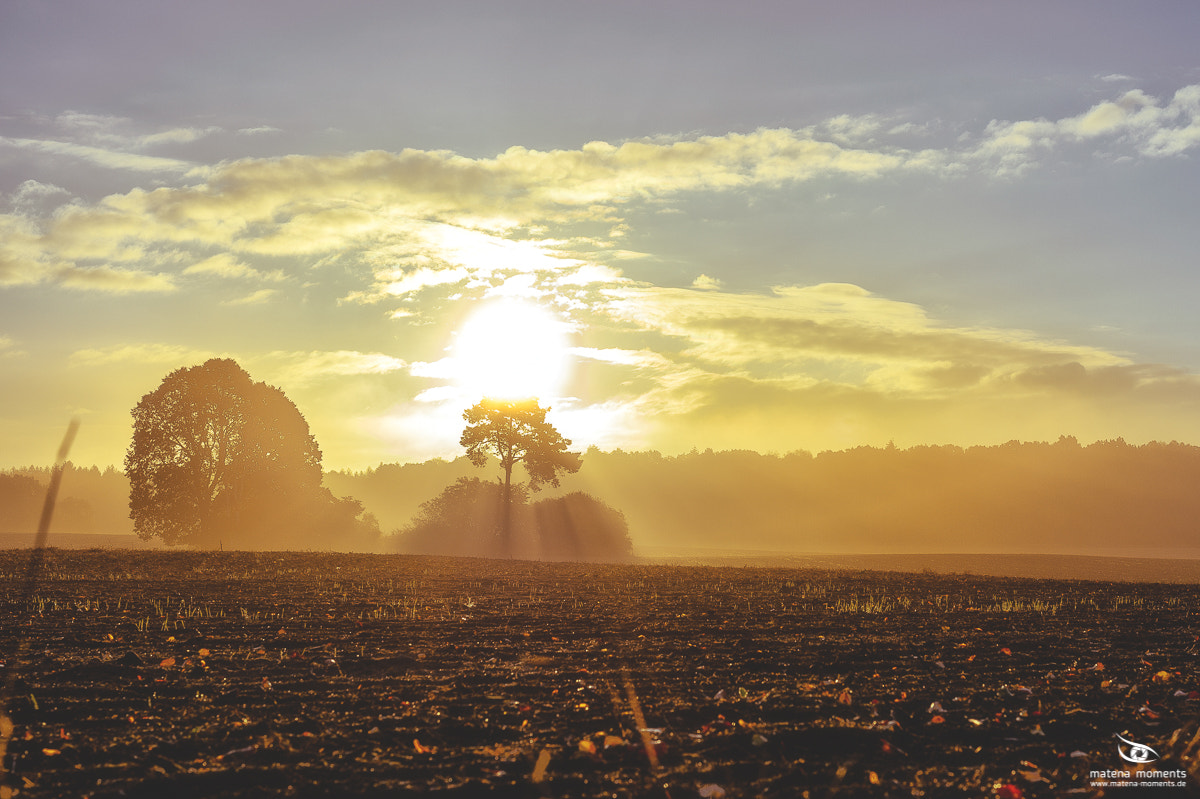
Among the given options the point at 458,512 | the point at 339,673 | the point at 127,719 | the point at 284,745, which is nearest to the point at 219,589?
the point at 339,673

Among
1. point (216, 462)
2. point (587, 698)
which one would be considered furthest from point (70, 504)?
point (587, 698)

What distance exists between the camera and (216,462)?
4591cm

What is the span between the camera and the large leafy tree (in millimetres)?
44281

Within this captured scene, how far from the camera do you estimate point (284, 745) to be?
266 inches

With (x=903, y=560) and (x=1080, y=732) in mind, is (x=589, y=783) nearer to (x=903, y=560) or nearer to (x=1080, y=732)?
(x=1080, y=732)

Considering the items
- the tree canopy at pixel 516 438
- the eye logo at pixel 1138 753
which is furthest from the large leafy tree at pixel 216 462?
the eye logo at pixel 1138 753

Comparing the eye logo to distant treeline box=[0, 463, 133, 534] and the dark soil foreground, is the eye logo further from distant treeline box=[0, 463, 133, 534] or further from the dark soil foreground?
distant treeline box=[0, 463, 133, 534]

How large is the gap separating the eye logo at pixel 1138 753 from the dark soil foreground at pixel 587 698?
68mm

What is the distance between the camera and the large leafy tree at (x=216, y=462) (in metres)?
44.3

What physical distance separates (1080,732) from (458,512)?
52724 mm

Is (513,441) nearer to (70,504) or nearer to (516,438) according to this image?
(516,438)

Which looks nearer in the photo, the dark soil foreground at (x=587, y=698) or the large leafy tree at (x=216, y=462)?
the dark soil foreground at (x=587, y=698)

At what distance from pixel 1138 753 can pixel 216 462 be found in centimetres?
4744

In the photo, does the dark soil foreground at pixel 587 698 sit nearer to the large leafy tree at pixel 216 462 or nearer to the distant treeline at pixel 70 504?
the large leafy tree at pixel 216 462
